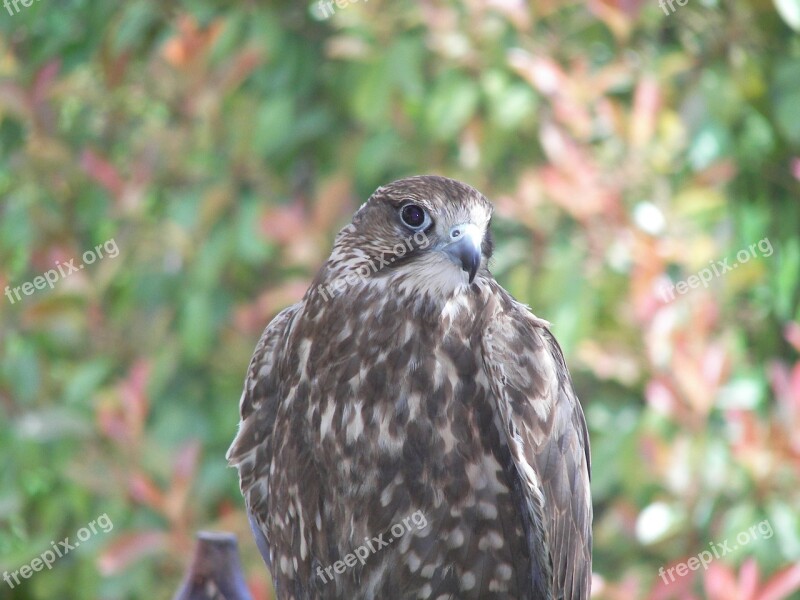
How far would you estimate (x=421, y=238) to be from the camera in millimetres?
2203

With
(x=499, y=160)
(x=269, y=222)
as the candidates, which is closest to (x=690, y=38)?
(x=499, y=160)

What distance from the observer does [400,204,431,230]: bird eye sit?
219 cm

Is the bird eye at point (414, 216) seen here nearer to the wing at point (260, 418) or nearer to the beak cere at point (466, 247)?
the beak cere at point (466, 247)

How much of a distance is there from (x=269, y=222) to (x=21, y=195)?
40.0 inches

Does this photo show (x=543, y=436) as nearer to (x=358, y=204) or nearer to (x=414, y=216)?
(x=414, y=216)

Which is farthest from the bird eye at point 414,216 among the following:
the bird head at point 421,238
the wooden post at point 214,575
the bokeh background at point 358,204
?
the bokeh background at point 358,204

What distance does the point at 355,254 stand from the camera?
2283 mm

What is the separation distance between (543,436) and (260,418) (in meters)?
0.61

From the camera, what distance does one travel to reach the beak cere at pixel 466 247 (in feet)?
6.88

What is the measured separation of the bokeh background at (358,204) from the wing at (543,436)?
0.73m

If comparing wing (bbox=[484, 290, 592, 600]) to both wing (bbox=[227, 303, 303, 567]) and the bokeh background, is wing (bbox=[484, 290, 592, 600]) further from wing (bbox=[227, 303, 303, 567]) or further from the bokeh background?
the bokeh background

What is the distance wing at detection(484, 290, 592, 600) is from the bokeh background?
0.73 meters

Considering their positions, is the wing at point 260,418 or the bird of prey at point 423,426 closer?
the bird of prey at point 423,426

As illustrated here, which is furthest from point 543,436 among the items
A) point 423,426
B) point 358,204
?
point 358,204
